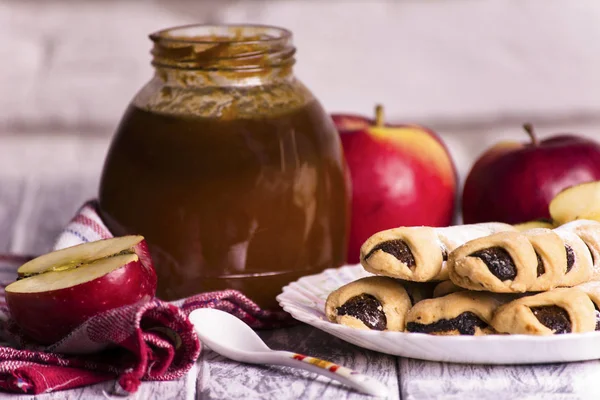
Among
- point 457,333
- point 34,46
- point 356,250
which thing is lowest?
point 356,250

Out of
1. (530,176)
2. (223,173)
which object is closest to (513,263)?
(223,173)

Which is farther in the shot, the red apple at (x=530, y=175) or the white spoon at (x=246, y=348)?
A: the red apple at (x=530, y=175)

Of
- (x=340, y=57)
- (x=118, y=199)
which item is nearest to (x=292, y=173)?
(x=118, y=199)

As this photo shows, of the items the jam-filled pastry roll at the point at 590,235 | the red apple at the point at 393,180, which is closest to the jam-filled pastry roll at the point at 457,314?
the jam-filled pastry roll at the point at 590,235

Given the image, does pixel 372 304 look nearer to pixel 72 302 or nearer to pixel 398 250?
pixel 398 250

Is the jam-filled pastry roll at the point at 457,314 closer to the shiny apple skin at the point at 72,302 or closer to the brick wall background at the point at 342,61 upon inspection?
the shiny apple skin at the point at 72,302

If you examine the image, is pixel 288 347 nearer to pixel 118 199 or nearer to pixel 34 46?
pixel 118 199

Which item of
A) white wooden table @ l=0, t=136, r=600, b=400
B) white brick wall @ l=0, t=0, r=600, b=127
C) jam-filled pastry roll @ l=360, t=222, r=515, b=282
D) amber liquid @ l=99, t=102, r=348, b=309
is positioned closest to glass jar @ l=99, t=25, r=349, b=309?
amber liquid @ l=99, t=102, r=348, b=309
